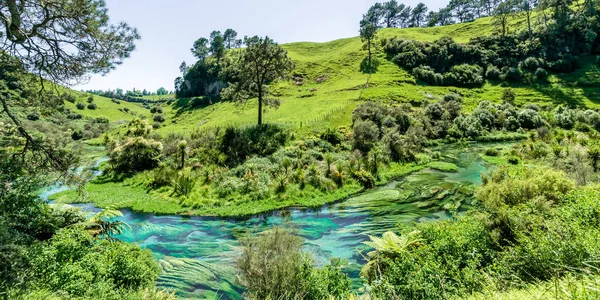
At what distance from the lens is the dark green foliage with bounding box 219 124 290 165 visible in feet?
93.8

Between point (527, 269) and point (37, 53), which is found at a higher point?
point (37, 53)

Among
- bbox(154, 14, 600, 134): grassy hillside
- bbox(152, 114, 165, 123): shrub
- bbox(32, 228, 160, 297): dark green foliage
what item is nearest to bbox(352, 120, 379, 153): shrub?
bbox(154, 14, 600, 134): grassy hillside

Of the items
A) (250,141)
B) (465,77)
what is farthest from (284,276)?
(465,77)

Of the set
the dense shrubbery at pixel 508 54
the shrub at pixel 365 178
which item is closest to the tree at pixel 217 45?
the dense shrubbery at pixel 508 54

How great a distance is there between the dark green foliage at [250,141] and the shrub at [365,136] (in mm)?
8746

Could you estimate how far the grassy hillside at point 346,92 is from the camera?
46959 mm

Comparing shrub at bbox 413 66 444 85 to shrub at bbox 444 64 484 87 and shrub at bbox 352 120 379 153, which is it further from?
shrub at bbox 352 120 379 153

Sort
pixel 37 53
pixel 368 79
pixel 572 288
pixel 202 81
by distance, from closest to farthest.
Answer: pixel 572 288
pixel 37 53
pixel 368 79
pixel 202 81

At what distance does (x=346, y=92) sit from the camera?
56.5 metres

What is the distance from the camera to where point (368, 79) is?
6562cm

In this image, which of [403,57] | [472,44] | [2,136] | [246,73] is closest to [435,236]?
[2,136]

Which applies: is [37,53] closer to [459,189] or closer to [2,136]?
[2,136]

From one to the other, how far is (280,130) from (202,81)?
6883 cm

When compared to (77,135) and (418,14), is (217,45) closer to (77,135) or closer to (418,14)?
(77,135)
